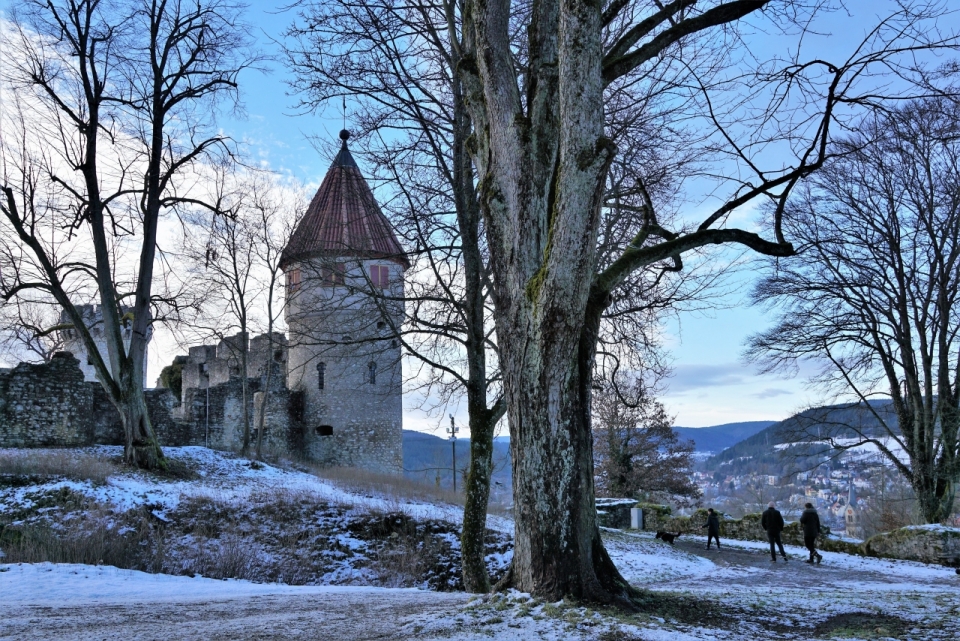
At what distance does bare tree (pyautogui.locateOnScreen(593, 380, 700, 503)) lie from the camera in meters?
31.4

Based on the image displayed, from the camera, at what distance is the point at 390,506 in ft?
49.7

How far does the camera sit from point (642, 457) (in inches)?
1312

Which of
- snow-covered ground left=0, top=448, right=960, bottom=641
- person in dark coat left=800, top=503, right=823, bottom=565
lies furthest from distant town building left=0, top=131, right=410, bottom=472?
snow-covered ground left=0, top=448, right=960, bottom=641

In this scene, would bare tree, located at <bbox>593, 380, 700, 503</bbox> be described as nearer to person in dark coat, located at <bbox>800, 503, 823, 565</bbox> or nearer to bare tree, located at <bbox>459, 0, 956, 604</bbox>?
person in dark coat, located at <bbox>800, 503, 823, 565</bbox>

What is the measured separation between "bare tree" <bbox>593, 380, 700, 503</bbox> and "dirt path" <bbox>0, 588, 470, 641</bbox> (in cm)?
2321

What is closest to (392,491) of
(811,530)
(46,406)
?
(811,530)

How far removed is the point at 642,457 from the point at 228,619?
29.5 metres

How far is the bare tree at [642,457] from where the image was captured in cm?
3142

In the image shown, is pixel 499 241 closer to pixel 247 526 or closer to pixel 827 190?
pixel 247 526

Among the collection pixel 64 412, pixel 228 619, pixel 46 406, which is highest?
pixel 46 406

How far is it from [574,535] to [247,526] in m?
9.14

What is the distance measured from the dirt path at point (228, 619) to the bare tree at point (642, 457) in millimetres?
23207

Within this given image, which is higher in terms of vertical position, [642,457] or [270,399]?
[270,399]

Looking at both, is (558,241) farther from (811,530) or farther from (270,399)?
(270,399)
